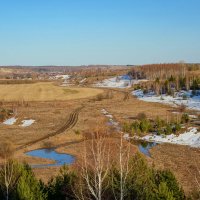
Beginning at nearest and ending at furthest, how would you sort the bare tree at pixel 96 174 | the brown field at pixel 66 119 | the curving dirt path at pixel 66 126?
the bare tree at pixel 96 174 < the brown field at pixel 66 119 < the curving dirt path at pixel 66 126

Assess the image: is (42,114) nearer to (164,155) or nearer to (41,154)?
(41,154)

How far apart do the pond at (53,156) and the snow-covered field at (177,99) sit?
5022 cm

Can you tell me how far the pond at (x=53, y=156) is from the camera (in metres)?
48.3

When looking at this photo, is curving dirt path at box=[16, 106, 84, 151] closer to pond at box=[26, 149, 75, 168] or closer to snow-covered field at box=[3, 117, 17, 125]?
pond at box=[26, 149, 75, 168]

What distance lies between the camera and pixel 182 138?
6197 cm

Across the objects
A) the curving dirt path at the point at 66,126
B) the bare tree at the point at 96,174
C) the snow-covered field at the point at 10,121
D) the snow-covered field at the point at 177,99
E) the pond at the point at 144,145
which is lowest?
the snow-covered field at the point at 10,121

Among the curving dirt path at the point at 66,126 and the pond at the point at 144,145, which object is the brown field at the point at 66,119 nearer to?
the curving dirt path at the point at 66,126

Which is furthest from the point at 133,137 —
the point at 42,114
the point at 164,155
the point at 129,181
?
the point at 129,181

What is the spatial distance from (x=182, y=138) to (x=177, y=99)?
5071 centimetres

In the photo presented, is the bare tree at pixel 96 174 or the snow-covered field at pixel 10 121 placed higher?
the bare tree at pixel 96 174

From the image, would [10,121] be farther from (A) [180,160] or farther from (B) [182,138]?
(A) [180,160]

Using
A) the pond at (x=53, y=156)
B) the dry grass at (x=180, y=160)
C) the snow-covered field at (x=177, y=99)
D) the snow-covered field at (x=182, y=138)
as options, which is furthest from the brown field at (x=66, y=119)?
the snow-covered field at (x=177, y=99)

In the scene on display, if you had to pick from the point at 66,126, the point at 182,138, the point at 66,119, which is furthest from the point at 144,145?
the point at 66,119

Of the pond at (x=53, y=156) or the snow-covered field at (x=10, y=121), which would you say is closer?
the pond at (x=53, y=156)
